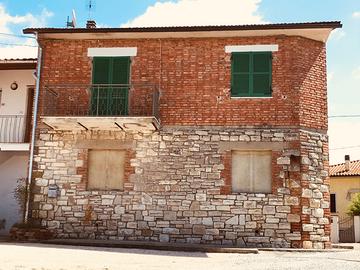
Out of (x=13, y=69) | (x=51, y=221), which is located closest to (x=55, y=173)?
(x=51, y=221)

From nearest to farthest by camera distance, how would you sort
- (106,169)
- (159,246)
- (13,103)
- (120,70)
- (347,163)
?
(159,246) → (106,169) → (120,70) → (13,103) → (347,163)

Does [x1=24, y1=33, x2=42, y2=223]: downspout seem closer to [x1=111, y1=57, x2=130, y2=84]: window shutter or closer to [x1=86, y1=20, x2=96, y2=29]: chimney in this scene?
[x1=86, y1=20, x2=96, y2=29]: chimney

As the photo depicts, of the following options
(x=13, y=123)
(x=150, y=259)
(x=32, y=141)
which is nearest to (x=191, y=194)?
(x=150, y=259)

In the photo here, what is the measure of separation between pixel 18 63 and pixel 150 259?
360 inches

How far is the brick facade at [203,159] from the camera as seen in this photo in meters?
13.6

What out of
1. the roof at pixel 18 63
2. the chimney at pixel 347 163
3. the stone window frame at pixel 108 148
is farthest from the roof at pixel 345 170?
the roof at pixel 18 63

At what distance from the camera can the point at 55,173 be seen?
14375mm

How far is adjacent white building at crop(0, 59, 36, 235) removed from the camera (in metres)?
16.1

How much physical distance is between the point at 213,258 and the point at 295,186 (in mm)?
3980

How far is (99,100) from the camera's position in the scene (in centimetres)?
1458

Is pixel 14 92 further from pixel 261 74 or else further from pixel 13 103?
pixel 261 74

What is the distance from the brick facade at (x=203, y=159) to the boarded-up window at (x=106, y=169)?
25 cm

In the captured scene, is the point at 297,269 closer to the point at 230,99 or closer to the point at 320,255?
the point at 320,255

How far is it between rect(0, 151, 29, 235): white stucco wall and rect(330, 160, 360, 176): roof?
66.3ft
